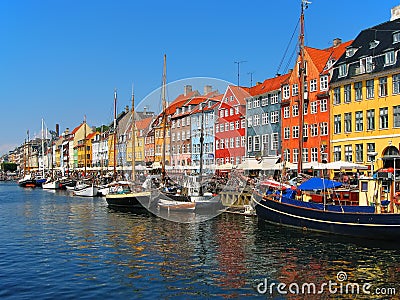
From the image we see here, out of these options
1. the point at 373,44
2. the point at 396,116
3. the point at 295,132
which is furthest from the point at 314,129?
the point at 396,116

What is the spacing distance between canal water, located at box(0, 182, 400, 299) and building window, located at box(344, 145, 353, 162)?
24.3m

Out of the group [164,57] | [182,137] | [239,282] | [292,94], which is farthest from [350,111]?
[239,282]

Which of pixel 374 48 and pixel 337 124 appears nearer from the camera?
pixel 374 48

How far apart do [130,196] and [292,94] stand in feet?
93.2

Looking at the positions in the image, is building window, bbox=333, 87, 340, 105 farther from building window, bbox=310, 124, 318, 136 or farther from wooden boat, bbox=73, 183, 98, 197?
wooden boat, bbox=73, 183, 98, 197

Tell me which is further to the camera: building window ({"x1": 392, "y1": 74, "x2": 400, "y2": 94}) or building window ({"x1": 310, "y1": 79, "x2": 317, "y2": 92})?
building window ({"x1": 310, "y1": 79, "x2": 317, "y2": 92})

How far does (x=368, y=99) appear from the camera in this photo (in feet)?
195

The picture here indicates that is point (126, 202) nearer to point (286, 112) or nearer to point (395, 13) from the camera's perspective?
point (286, 112)

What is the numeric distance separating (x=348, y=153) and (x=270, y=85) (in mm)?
22007

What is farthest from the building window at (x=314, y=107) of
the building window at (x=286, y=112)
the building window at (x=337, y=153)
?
the building window at (x=337, y=153)

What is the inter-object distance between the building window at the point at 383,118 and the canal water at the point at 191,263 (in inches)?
911

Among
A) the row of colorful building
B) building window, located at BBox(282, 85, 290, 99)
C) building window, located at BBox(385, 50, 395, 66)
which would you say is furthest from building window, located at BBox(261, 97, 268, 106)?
building window, located at BBox(385, 50, 395, 66)

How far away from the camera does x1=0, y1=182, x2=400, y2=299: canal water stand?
2162 cm

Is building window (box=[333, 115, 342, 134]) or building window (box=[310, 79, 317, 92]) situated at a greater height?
building window (box=[310, 79, 317, 92])
